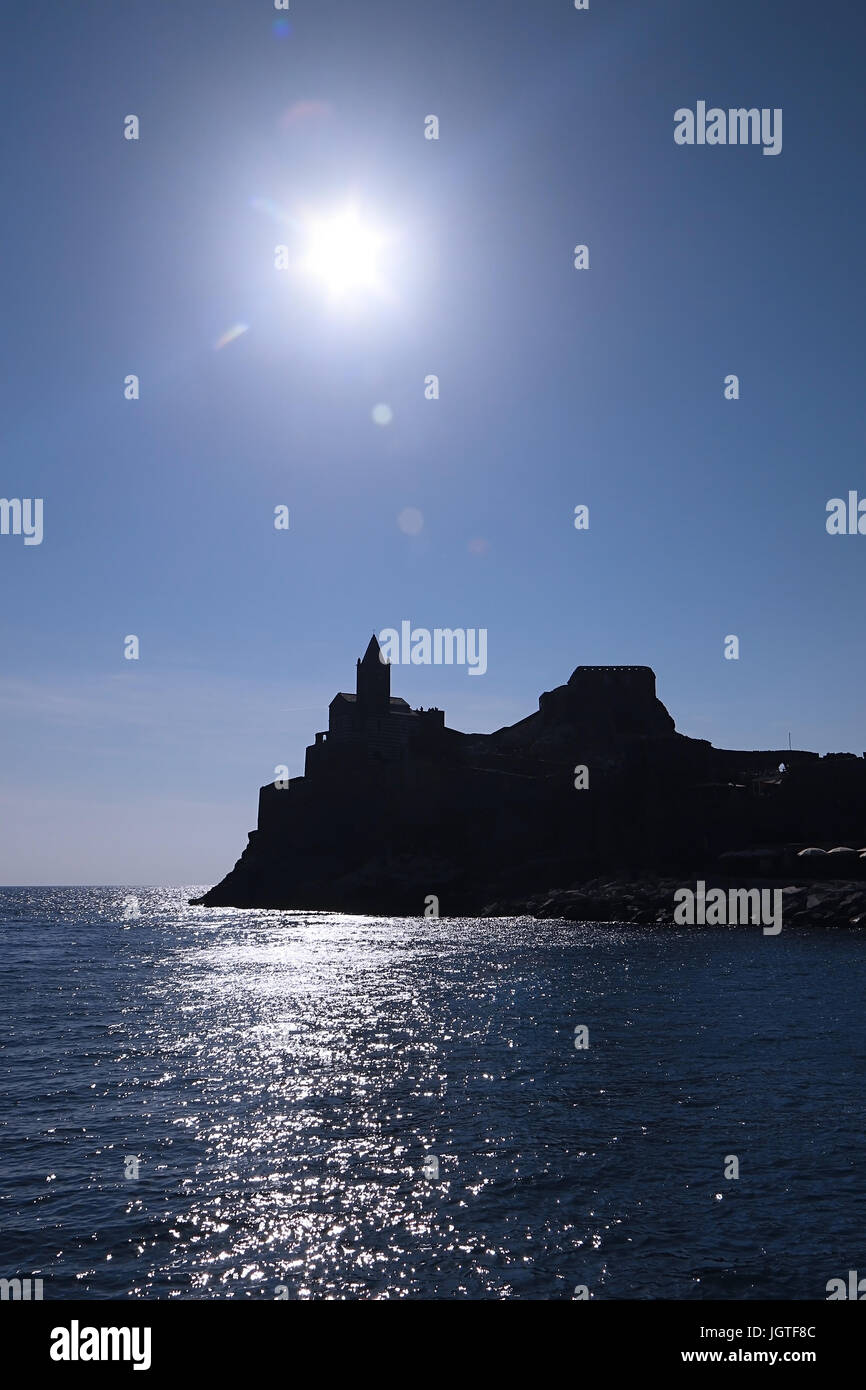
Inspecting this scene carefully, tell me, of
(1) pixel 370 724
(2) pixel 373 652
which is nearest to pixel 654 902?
(1) pixel 370 724

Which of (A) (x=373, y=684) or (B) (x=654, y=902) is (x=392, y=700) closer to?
(A) (x=373, y=684)

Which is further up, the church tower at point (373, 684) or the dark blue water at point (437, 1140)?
the church tower at point (373, 684)

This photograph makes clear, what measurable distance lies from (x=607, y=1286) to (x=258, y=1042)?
23.2 m

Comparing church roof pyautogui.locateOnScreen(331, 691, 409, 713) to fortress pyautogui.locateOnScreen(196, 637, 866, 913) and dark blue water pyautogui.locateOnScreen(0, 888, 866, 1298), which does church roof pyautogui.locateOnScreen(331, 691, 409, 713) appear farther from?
dark blue water pyautogui.locateOnScreen(0, 888, 866, 1298)

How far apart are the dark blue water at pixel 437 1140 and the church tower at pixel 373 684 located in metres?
82.5

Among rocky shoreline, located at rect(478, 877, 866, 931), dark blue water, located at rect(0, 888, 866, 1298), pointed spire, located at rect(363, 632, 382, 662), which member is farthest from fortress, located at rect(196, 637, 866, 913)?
dark blue water, located at rect(0, 888, 866, 1298)

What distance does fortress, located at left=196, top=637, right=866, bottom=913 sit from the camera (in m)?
104

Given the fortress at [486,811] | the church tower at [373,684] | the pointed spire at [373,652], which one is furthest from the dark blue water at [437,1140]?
the pointed spire at [373,652]

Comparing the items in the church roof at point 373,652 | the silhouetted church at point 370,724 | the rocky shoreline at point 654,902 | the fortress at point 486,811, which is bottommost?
the rocky shoreline at point 654,902

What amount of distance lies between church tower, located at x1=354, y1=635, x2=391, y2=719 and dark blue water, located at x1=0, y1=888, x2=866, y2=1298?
8249cm

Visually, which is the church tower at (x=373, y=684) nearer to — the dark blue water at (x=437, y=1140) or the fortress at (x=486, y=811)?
the fortress at (x=486, y=811)

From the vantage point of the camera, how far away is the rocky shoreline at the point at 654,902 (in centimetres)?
8175
